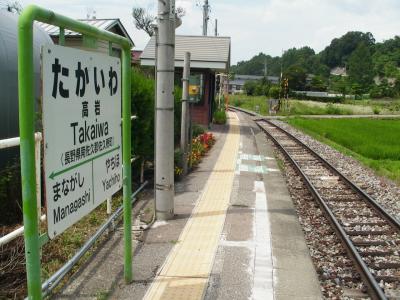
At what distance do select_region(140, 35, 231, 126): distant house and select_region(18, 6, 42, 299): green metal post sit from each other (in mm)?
16316

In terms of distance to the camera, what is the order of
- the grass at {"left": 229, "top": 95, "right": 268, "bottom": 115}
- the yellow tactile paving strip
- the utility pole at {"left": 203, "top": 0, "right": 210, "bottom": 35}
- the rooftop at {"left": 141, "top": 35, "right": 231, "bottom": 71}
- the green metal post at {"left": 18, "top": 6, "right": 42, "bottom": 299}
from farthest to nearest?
the grass at {"left": 229, "top": 95, "right": 268, "bottom": 115} → the utility pole at {"left": 203, "top": 0, "right": 210, "bottom": 35} → the rooftop at {"left": 141, "top": 35, "right": 231, "bottom": 71} → the yellow tactile paving strip → the green metal post at {"left": 18, "top": 6, "right": 42, "bottom": 299}

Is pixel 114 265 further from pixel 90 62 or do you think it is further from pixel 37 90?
pixel 37 90

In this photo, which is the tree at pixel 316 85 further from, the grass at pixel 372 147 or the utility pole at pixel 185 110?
the utility pole at pixel 185 110

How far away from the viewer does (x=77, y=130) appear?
9.84ft

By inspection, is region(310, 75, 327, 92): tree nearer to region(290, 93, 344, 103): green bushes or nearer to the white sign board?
region(290, 93, 344, 103): green bushes

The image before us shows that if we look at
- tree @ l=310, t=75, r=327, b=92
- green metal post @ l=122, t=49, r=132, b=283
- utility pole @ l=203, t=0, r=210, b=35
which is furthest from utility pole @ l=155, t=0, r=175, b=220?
tree @ l=310, t=75, r=327, b=92

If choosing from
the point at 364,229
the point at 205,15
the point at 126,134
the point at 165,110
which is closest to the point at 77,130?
the point at 126,134

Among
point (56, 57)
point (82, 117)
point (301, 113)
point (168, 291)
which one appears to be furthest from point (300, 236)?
point (301, 113)

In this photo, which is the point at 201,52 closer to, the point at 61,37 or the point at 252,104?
the point at 61,37

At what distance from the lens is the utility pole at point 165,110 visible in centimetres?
635

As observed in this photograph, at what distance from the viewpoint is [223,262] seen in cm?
511

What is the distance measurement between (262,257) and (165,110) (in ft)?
8.08

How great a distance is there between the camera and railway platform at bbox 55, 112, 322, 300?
436 cm

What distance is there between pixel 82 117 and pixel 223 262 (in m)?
2.71
